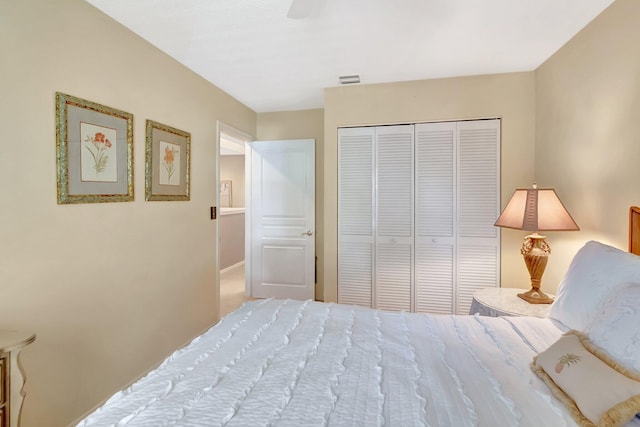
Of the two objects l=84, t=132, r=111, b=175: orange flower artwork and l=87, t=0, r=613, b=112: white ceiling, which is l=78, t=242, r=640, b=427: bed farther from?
l=87, t=0, r=613, b=112: white ceiling

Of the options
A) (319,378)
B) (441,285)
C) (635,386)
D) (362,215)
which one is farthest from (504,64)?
(319,378)

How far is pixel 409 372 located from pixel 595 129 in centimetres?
195

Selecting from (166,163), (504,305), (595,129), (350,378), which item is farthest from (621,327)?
(166,163)

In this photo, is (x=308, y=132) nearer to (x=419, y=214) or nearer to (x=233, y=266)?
(x=419, y=214)

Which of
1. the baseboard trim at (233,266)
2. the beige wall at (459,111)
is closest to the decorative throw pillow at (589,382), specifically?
the beige wall at (459,111)

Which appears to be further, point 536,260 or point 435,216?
point 435,216

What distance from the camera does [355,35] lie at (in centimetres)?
218

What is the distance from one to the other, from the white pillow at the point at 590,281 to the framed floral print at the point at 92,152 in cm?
257

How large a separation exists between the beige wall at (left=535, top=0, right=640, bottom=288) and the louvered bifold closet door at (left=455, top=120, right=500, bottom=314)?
41cm

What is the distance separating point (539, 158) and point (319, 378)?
2.73 meters

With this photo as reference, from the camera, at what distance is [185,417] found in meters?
0.86

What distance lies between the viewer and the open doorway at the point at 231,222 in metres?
3.78

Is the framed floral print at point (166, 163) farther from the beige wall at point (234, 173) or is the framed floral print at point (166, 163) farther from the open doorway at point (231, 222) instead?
the beige wall at point (234, 173)

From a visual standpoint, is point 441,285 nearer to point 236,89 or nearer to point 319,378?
point 319,378
